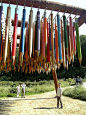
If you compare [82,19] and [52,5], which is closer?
[52,5]

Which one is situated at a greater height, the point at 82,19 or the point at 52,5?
the point at 52,5

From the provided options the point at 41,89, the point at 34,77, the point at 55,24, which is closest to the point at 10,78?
the point at 34,77

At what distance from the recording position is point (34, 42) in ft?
9.27

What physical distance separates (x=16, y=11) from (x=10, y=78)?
31468 millimetres

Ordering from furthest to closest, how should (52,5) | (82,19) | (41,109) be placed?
(41,109) < (82,19) < (52,5)

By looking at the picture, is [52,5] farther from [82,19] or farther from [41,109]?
[41,109]

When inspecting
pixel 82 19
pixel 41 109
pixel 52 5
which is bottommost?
pixel 41 109

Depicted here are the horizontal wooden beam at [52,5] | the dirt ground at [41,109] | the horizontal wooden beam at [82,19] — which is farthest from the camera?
the dirt ground at [41,109]

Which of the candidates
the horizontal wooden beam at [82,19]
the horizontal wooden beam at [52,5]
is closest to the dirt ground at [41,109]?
the horizontal wooden beam at [82,19]

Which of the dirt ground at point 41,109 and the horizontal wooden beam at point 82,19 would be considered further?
the dirt ground at point 41,109

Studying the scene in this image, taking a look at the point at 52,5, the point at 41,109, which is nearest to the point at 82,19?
the point at 52,5

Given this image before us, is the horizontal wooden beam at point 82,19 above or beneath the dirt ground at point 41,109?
above

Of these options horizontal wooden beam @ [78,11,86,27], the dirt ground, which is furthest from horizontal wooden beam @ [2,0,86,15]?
the dirt ground

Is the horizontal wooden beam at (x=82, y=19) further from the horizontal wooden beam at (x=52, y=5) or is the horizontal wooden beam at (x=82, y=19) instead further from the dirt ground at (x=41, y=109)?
the dirt ground at (x=41, y=109)
